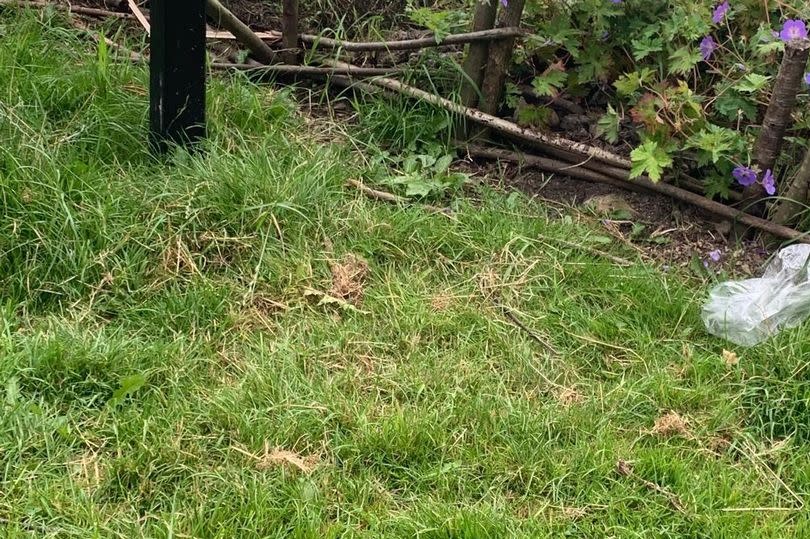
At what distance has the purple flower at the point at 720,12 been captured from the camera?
356 cm

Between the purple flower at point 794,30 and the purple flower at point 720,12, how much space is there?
0.29 metres

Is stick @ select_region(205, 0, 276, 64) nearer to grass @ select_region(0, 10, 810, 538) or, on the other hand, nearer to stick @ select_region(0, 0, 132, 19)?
grass @ select_region(0, 10, 810, 538)

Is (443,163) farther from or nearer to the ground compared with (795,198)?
nearer to the ground

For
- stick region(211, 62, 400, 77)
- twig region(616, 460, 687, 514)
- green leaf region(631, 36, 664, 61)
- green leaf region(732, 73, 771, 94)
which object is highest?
green leaf region(631, 36, 664, 61)

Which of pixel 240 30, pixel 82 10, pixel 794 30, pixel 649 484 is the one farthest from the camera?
pixel 82 10

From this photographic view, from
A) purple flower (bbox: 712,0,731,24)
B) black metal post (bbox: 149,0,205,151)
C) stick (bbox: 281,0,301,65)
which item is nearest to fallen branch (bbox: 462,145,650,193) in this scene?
purple flower (bbox: 712,0,731,24)

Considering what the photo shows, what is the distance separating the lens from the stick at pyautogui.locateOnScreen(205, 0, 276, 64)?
4004mm

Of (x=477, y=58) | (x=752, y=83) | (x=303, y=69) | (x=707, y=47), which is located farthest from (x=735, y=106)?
(x=303, y=69)

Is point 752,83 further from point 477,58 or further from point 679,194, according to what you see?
point 477,58

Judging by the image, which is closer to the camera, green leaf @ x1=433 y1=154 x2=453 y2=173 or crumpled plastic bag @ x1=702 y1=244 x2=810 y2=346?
crumpled plastic bag @ x1=702 y1=244 x2=810 y2=346

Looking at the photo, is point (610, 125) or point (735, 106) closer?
point (735, 106)

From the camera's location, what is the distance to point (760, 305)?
10.2 feet

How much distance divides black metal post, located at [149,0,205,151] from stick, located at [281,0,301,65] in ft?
2.60

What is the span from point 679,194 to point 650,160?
0.83 ft
